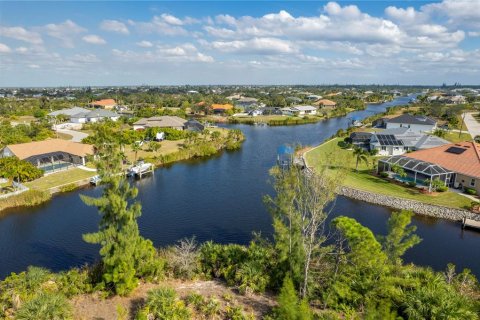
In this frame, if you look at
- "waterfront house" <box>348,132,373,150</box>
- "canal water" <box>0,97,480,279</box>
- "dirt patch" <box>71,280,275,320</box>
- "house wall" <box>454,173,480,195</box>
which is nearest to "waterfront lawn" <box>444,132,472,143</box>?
"waterfront house" <box>348,132,373,150</box>

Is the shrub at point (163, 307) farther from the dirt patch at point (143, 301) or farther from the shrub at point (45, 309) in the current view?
the shrub at point (45, 309)

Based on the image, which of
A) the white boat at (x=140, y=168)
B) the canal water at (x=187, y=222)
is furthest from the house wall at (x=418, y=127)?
the white boat at (x=140, y=168)

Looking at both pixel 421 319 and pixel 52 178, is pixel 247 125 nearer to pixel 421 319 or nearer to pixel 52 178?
pixel 52 178

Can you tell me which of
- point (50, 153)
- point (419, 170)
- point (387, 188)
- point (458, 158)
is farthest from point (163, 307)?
point (50, 153)

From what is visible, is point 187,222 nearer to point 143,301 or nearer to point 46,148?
point 143,301

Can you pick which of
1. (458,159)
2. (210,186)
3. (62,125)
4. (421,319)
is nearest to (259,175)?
(210,186)

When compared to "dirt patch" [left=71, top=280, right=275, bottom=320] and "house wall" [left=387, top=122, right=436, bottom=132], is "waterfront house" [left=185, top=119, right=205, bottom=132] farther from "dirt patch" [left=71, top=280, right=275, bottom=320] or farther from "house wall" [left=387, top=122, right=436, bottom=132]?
"dirt patch" [left=71, top=280, right=275, bottom=320]
